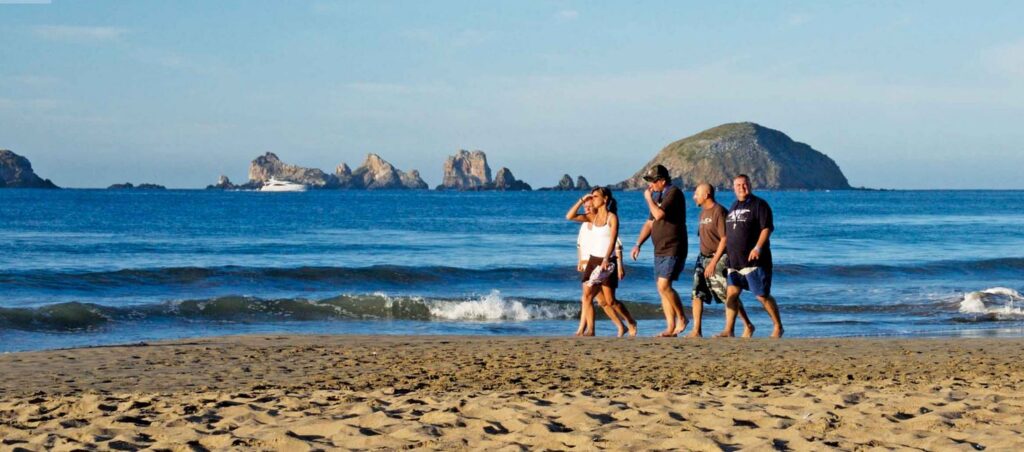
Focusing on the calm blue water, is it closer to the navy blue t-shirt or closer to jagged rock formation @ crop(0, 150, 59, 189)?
the navy blue t-shirt

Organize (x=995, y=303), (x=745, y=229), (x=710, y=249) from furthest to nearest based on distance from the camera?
(x=995, y=303)
(x=710, y=249)
(x=745, y=229)

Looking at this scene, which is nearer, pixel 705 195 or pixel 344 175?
pixel 705 195

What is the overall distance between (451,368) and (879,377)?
3.43 metres

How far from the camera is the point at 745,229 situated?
1105 centimetres

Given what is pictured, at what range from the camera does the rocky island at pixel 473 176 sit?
18750 cm

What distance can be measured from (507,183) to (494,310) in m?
170

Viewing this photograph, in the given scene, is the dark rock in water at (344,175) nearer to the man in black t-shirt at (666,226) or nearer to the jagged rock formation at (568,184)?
the jagged rock formation at (568,184)

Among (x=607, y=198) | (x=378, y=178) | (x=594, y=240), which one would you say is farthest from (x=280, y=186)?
(x=607, y=198)

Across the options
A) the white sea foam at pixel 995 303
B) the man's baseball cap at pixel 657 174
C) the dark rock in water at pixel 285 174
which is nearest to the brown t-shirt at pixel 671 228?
the man's baseball cap at pixel 657 174

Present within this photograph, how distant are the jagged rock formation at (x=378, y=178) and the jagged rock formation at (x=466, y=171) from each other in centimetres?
601

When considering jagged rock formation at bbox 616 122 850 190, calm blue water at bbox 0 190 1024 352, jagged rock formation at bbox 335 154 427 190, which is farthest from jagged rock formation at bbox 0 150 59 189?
calm blue water at bbox 0 190 1024 352

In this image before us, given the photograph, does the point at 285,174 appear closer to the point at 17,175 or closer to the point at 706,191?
the point at 17,175

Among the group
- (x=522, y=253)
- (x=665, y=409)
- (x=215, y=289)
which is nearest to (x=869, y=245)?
(x=522, y=253)

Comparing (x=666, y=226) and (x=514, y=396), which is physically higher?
(x=666, y=226)
